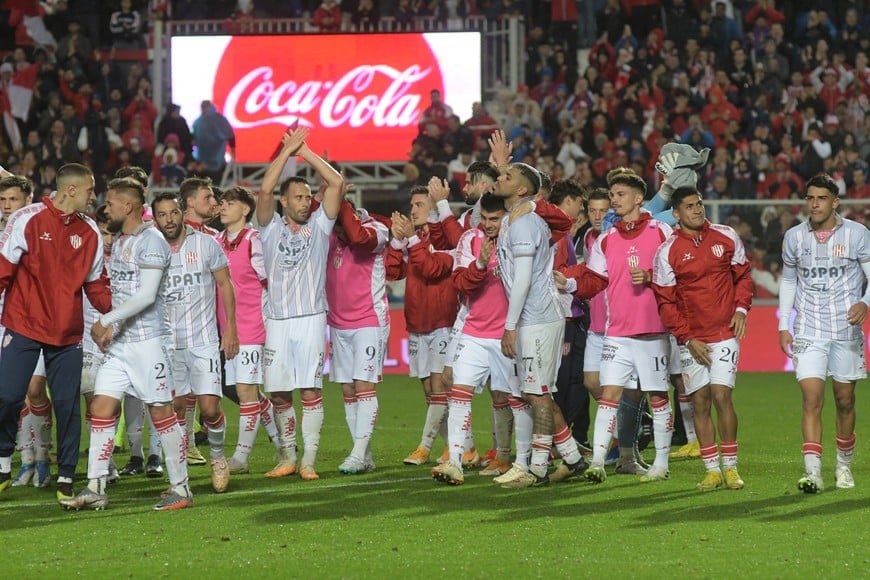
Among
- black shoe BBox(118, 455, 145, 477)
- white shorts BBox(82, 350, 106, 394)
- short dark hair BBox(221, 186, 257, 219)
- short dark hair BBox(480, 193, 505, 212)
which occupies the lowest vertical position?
black shoe BBox(118, 455, 145, 477)

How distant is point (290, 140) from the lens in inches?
388

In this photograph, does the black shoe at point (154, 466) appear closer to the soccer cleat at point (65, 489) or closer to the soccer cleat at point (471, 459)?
the soccer cleat at point (65, 489)

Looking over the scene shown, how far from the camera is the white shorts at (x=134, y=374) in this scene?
872 cm

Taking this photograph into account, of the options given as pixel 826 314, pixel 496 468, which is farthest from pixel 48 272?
pixel 826 314

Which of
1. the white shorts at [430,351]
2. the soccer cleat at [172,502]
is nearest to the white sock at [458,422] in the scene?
the white shorts at [430,351]

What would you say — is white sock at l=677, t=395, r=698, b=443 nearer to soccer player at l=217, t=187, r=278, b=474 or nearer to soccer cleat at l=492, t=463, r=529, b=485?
soccer cleat at l=492, t=463, r=529, b=485

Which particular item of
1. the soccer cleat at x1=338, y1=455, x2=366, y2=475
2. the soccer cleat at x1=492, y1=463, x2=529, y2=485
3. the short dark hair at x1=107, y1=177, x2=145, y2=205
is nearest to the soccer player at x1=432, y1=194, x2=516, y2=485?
the soccer cleat at x1=492, y1=463, x2=529, y2=485

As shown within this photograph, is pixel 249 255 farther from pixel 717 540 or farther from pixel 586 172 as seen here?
pixel 586 172

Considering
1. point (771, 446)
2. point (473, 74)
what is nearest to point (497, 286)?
point (771, 446)

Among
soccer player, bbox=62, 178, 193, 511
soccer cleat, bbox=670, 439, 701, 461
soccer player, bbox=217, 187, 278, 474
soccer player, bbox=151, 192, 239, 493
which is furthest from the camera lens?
soccer cleat, bbox=670, 439, 701, 461

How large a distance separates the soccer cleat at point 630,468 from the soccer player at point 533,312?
89 centimetres

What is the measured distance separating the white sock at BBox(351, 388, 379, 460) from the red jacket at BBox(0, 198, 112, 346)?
89.9 inches

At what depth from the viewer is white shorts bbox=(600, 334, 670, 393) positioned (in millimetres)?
9891

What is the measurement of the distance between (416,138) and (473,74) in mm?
2325
